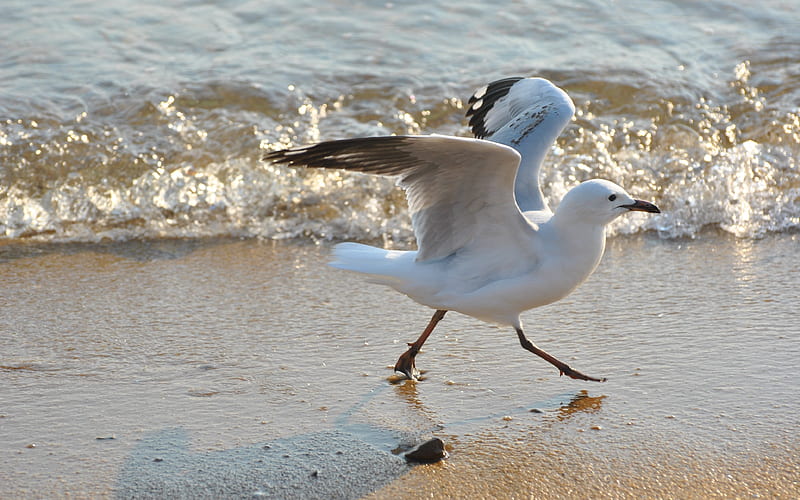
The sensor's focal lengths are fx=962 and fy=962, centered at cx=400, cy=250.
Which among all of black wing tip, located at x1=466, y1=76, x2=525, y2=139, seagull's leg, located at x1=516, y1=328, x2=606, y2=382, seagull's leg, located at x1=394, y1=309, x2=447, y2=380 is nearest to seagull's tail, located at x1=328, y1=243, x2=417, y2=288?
seagull's leg, located at x1=394, y1=309, x2=447, y2=380

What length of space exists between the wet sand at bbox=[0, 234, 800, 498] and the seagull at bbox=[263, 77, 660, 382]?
0.92 feet

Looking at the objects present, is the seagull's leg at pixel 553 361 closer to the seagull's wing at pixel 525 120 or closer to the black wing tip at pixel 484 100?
the seagull's wing at pixel 525 120

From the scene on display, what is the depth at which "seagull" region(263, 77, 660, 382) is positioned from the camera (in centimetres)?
354

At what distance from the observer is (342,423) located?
11.2ft

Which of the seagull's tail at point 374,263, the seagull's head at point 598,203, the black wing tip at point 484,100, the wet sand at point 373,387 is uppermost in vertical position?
the black wing tip at point 484,100

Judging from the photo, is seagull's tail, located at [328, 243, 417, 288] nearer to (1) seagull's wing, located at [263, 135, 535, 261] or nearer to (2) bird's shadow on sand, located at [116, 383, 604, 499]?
(1) seagull's wing, located at [263, 135, 535, 261]

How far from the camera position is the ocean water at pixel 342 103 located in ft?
20.8

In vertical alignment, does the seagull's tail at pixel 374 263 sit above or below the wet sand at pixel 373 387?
above

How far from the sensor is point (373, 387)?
12.4 feet

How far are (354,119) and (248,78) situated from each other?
3.56 feet

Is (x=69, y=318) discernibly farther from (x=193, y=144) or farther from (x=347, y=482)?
(x=193, y=144)

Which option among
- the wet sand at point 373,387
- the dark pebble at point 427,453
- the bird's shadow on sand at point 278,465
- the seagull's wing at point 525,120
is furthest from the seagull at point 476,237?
the dark pebble at point 427,453

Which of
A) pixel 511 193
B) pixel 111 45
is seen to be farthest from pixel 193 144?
pixel 511 193

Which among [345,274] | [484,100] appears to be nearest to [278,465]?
[345,274]
